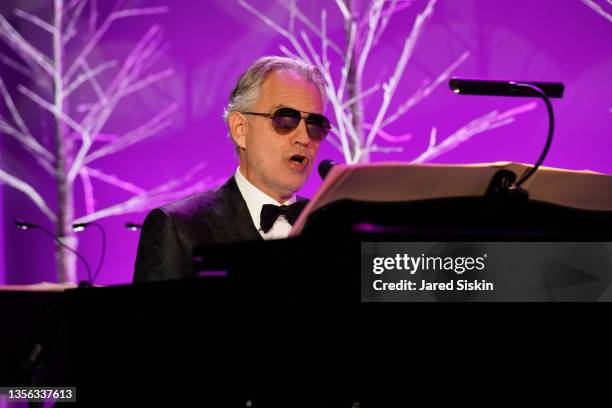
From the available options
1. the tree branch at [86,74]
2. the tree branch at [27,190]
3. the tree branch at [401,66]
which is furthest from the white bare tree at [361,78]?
the tree branch at [27,190]

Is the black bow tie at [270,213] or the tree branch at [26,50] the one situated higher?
the tree branch at [26,50]

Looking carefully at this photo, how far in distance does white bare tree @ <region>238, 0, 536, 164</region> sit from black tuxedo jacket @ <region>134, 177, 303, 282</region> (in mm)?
4824

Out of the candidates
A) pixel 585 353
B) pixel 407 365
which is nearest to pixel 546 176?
pixel 585 353

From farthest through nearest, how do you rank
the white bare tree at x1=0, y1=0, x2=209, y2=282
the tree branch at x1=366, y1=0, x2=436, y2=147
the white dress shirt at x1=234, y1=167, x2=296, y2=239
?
1. the white bare tree at x1=0, y1=0, x2=209, y2=282
2. the tree branch at x1=366, y1=0, x2=436, y2=147
3. the white dress shirt at x1=234, y1=167, x2=296, y2=239

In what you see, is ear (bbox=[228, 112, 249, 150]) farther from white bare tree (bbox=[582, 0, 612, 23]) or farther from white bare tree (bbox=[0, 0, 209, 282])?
white bare tree (bbox=[582, 0, 612, 23])

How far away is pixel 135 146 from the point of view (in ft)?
26.8

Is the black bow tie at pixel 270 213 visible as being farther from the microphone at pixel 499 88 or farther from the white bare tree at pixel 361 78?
the white bare tree at pixel 361 78

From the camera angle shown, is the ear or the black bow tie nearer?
the black bow tie

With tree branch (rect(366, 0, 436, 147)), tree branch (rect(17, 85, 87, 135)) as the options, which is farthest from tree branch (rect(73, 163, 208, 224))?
tree branch (rect(366, 0, 436, 147))

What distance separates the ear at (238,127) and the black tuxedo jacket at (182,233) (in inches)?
13.6

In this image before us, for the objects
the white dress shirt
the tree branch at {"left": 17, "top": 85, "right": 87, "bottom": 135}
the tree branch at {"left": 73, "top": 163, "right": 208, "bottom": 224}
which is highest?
the tree branch at {"left": 17, "top": 85, "right": 87, "bottom": 135}

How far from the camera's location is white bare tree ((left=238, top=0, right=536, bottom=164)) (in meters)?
7.63

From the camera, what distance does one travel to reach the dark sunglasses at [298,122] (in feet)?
8.93

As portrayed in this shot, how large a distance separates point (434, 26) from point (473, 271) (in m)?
6.78
